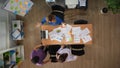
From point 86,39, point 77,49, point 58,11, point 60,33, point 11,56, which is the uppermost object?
point 58,11

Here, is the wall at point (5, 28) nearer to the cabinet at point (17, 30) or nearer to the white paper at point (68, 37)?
the cabinet at point (17, 30)

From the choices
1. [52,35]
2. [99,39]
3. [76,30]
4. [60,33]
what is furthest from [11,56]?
[99,39]

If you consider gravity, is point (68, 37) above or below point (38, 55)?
above

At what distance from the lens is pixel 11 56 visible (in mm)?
3721

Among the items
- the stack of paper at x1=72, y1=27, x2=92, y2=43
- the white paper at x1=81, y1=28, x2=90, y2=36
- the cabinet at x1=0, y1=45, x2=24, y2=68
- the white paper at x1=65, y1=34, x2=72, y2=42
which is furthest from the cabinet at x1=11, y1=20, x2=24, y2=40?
the white paper at x1=81, y1=28, x2=90, y2=36

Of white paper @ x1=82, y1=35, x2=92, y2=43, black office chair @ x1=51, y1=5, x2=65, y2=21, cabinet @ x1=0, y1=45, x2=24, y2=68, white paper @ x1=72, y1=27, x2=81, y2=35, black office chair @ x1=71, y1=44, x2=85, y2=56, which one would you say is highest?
black office chair @ x1=51, y1=5, x2=65, y2=21

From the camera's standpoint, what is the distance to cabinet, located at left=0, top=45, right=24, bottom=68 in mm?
3332

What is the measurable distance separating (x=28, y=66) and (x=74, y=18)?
4.78ft

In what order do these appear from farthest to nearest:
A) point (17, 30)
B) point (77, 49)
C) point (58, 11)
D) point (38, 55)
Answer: point (17, 30) < point (58, 11) < point (77, 49) < point (38, 55)

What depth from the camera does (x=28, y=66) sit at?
14.1 feet

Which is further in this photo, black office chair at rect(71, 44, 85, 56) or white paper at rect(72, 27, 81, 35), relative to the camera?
black office chair at rect(71, 44, 85, 56)

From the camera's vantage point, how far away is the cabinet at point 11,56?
3332 millimetres

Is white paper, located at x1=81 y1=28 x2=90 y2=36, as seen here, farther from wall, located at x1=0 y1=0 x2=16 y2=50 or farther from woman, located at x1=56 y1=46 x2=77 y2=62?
wall, located at x1=0 y1=0 x2=16 y2=50

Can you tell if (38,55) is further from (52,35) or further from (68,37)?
(68,37)
